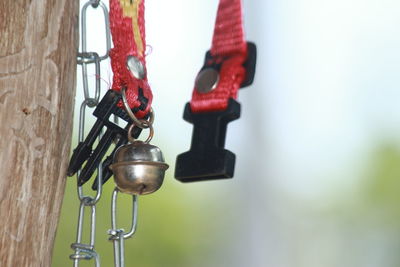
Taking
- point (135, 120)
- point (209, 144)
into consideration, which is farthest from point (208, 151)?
point (135, 120)

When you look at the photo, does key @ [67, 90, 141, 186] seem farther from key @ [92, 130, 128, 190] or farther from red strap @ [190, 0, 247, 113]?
red strap @ [190, 0, 247, 113]

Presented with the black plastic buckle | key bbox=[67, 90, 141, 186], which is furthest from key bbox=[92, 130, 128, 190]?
the black plastic buckle

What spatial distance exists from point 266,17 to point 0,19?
138 cm

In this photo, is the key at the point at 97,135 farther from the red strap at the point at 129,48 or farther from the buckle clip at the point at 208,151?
the buckle clip at the point at 208,151

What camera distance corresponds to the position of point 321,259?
2152mm

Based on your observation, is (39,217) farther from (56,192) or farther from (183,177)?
(183,177)

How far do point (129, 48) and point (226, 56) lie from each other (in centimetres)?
13

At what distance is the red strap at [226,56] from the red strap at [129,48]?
9cm

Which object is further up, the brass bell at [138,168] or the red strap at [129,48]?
the red strap at [129,48]

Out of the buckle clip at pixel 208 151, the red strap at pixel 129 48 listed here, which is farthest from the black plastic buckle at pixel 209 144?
the red strap at pixel 129 48

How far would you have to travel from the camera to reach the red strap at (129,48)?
2.60ft

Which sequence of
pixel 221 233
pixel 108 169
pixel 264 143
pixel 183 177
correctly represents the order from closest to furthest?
pixel 183 177, pixel 108 169, pixel 264 143, pixel 221 233

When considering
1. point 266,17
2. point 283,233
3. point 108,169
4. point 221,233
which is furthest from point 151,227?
point 108,169

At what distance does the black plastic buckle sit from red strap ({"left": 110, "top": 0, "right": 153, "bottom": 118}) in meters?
0.10
